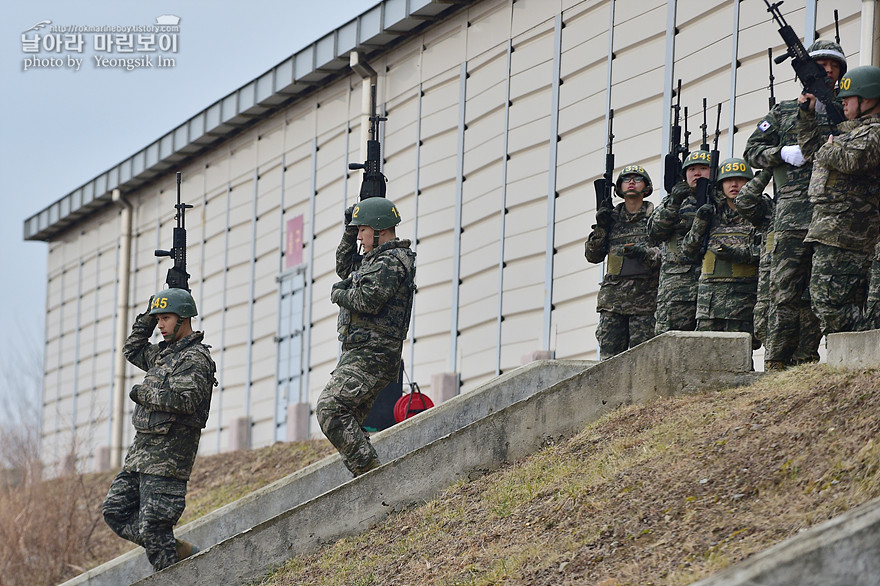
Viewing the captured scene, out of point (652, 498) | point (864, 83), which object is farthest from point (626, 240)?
point (652, 498)

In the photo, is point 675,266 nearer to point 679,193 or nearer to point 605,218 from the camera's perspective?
point 679,193

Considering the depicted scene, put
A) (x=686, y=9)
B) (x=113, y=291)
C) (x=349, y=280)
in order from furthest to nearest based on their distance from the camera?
(x=113, y=291), (x=686, y=9), (x=349, y=280)

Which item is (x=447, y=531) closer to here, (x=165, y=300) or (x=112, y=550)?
(x=165, y=300)

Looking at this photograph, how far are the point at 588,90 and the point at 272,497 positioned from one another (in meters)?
6.42

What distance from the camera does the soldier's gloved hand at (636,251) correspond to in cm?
1052

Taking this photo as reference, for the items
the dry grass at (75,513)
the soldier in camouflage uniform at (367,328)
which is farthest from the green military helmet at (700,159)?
the dry grass at (75,513)

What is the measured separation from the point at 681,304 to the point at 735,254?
588 mm

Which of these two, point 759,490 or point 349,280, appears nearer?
point 759,490

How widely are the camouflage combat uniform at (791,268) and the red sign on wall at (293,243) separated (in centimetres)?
1326

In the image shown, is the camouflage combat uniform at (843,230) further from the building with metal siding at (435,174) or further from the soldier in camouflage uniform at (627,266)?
the building with metal siding at (435,174)

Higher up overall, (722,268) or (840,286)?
(722,268)

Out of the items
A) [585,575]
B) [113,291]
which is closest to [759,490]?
[585,575]

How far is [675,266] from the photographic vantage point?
1005 cm

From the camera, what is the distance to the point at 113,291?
1065 inches
